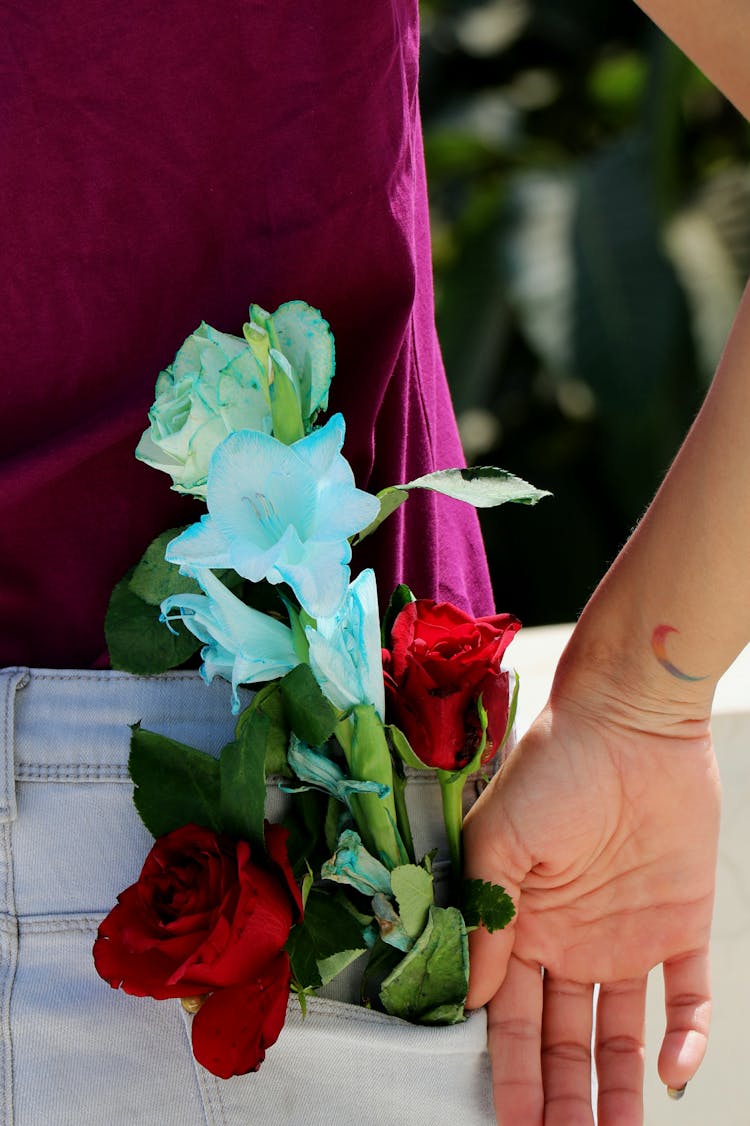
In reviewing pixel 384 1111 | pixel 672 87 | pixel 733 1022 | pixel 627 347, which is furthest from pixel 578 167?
pixel 384 1111

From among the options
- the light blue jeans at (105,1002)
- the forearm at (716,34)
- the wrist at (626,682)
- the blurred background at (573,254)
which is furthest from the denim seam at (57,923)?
the blurred background at (573,254)

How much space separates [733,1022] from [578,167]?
219 cm

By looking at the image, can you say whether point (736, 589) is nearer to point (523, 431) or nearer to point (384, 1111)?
point (384, 1111)

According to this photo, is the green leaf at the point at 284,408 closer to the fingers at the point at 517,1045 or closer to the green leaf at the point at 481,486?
the green leaf at the point at 481,486

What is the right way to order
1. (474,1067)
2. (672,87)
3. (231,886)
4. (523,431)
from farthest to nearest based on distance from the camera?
(523,431), (672,87), (474,1067), (231,886)

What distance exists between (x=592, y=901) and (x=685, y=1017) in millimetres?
104

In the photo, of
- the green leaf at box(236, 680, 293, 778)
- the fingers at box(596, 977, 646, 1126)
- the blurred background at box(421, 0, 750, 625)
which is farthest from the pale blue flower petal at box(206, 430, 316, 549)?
the blurred background at box(421, 0, 750, 625)

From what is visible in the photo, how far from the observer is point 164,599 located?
0.66m

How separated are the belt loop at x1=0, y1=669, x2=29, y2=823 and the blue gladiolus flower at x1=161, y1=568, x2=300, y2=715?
0.10 m

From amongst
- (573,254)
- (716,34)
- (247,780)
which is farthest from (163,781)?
(573,254)

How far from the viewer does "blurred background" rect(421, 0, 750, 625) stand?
104 inches

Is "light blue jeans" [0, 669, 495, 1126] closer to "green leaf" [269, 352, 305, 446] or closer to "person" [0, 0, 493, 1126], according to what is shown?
"person" [0, 0, 493, 1126]

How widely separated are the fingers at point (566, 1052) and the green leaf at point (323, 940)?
0.19m

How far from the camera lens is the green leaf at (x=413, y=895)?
67 centimetres
